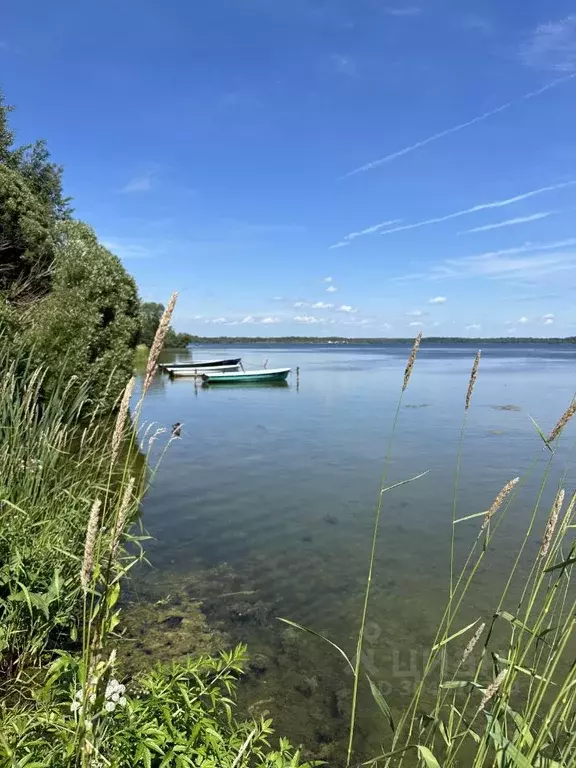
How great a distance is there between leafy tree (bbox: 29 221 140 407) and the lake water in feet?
12.7

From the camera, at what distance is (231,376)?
120 ft

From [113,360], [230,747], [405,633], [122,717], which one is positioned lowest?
[405,633]

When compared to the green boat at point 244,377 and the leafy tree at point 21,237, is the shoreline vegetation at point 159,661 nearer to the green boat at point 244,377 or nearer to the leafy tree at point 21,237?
the leafy tree at point 21,237

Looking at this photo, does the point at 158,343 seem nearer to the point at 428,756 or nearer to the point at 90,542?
the point at 90,542

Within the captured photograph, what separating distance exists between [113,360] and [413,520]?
1329 cm

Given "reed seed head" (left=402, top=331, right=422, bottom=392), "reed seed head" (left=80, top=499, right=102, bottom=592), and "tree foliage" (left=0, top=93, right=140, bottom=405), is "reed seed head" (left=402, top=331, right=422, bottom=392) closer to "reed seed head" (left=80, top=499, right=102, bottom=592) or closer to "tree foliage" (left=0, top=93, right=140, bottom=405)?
"reed seed head" (left=80, top=499, right=102, bottom=592)

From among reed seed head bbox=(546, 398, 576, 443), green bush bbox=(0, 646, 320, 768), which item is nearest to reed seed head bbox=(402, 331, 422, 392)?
reed seed head bbox=(546, 398, 576, 443)

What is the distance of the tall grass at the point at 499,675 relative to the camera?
1.75 m

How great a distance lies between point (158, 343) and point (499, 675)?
1.55m

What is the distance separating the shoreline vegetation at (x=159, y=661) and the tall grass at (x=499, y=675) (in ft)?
0.05

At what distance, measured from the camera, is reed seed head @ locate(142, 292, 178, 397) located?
139 cm

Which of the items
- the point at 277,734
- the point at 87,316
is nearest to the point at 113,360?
the point at 87,316

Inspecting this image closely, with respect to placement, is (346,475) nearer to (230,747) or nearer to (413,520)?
(413,520)

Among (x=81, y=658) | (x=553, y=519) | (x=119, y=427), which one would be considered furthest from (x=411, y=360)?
(x=81, y=658)
